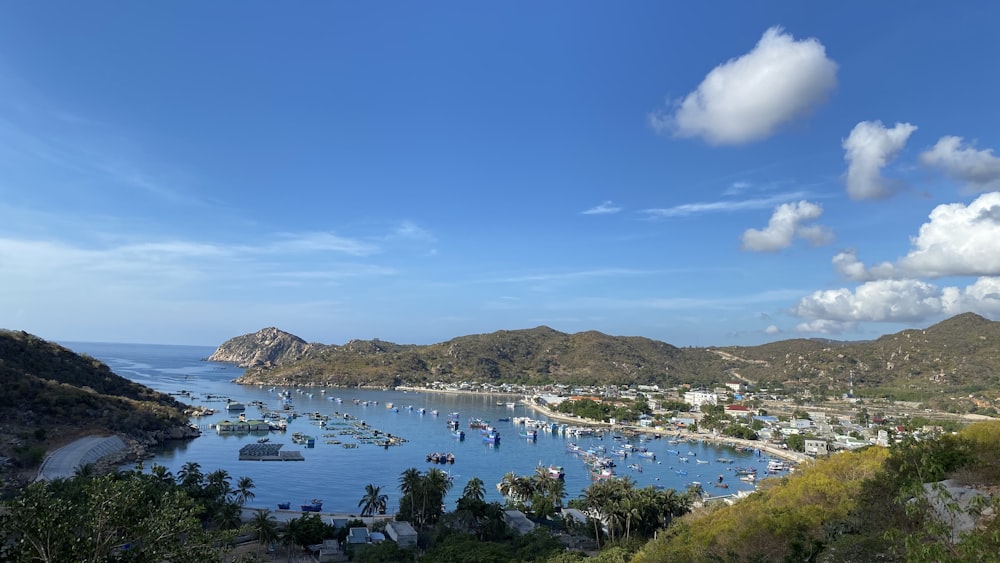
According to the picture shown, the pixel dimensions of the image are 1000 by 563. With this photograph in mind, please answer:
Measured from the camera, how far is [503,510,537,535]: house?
27.5 m

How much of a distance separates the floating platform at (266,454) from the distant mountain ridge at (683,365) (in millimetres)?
87333

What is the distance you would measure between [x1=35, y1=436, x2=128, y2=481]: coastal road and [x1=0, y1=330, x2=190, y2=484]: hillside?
109 cm

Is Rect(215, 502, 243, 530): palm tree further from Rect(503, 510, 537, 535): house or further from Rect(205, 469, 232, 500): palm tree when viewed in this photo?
Rect(503, 510, 537, 535): house

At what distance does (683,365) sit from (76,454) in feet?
578

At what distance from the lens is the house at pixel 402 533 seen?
24734mm

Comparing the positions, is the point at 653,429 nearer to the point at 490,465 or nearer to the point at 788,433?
the point at 788,433

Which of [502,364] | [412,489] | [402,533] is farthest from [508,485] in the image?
[502,364]

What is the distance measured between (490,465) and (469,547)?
111 feet

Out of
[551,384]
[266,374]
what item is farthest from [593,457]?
[266,374]

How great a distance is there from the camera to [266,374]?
143 metres

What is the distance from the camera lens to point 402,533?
1000 inches

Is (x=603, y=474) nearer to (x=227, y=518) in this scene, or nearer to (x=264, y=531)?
(x=264, y=531)

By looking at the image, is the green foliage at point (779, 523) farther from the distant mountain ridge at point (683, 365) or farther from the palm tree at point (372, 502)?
the distant mountain ridge at point (683, 365)

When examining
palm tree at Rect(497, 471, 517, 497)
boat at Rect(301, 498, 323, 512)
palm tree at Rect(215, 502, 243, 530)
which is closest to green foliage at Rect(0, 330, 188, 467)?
boat at Rect(301, 498, 323, 512)
